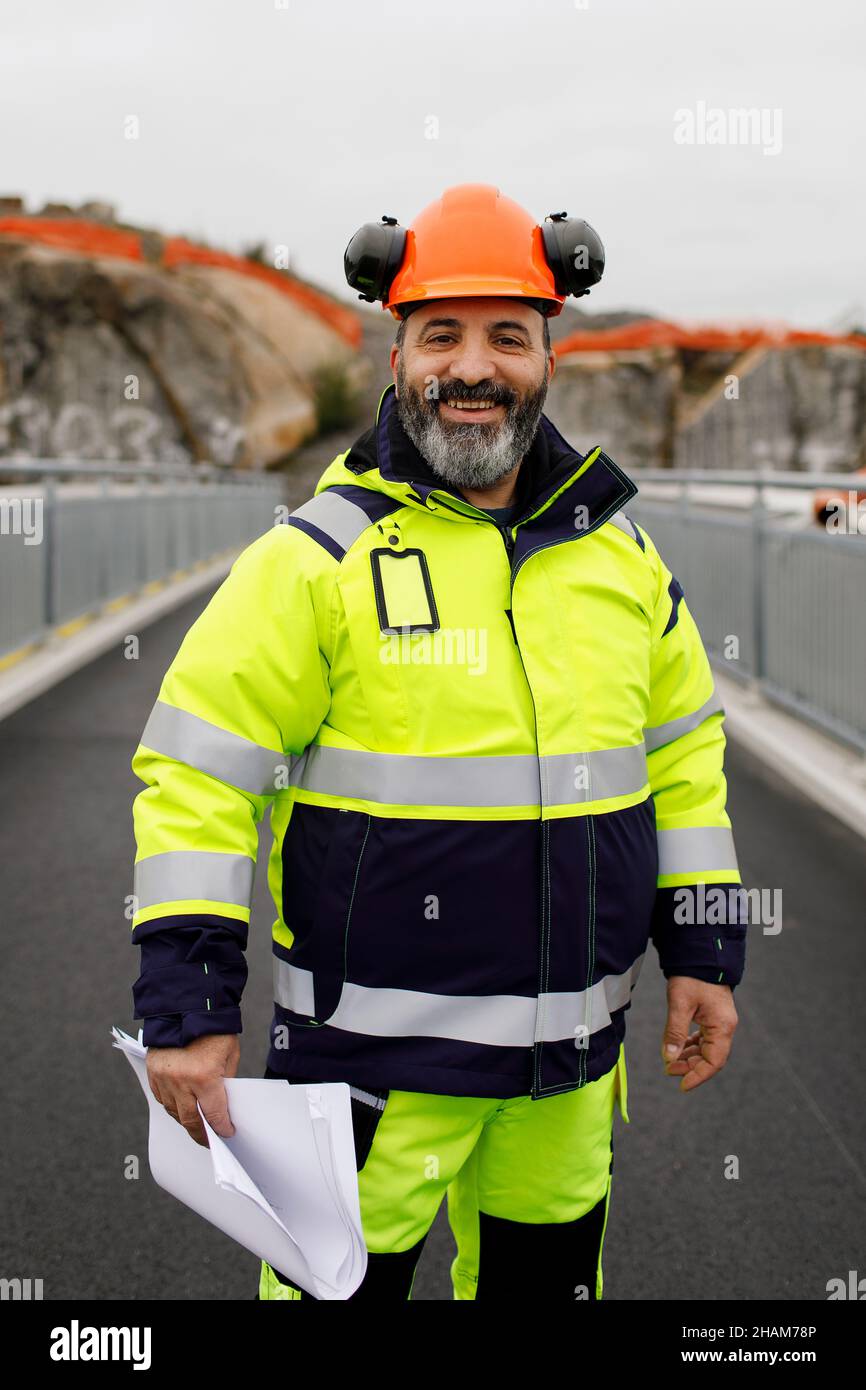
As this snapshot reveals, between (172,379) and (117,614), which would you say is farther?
(172,379)

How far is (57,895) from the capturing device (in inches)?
209

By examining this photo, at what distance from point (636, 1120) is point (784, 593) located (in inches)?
201

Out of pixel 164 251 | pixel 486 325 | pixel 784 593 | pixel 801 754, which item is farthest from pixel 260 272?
pixel 486 325

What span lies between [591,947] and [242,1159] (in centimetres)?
62

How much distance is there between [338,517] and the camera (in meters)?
2.05

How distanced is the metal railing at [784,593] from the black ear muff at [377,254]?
15.0 feet

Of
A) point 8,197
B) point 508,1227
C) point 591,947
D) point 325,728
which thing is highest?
point 8,197

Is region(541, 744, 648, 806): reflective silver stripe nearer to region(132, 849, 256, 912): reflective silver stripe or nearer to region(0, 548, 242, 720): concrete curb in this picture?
region(132, 849, 256, 912): reflective silver stripe

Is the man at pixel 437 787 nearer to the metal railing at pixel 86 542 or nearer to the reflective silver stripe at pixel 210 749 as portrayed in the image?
the reflective silver stripe at pixel 210 749

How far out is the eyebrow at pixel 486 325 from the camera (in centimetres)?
215

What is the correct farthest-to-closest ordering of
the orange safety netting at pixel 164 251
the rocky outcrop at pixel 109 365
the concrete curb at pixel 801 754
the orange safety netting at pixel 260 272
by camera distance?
the orange safety netting at pixel 260 272, the orange safety netting at pixel 164 251, the rocky outcrop at pixel 109 365, the concrete curb at pixel 801 754

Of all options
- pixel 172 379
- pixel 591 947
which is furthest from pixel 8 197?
pixel 591 947

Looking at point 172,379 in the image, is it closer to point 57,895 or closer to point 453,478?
Result: point 57,895

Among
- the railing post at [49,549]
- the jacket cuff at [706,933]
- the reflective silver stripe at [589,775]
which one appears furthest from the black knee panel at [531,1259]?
the railing post at [49,549]
